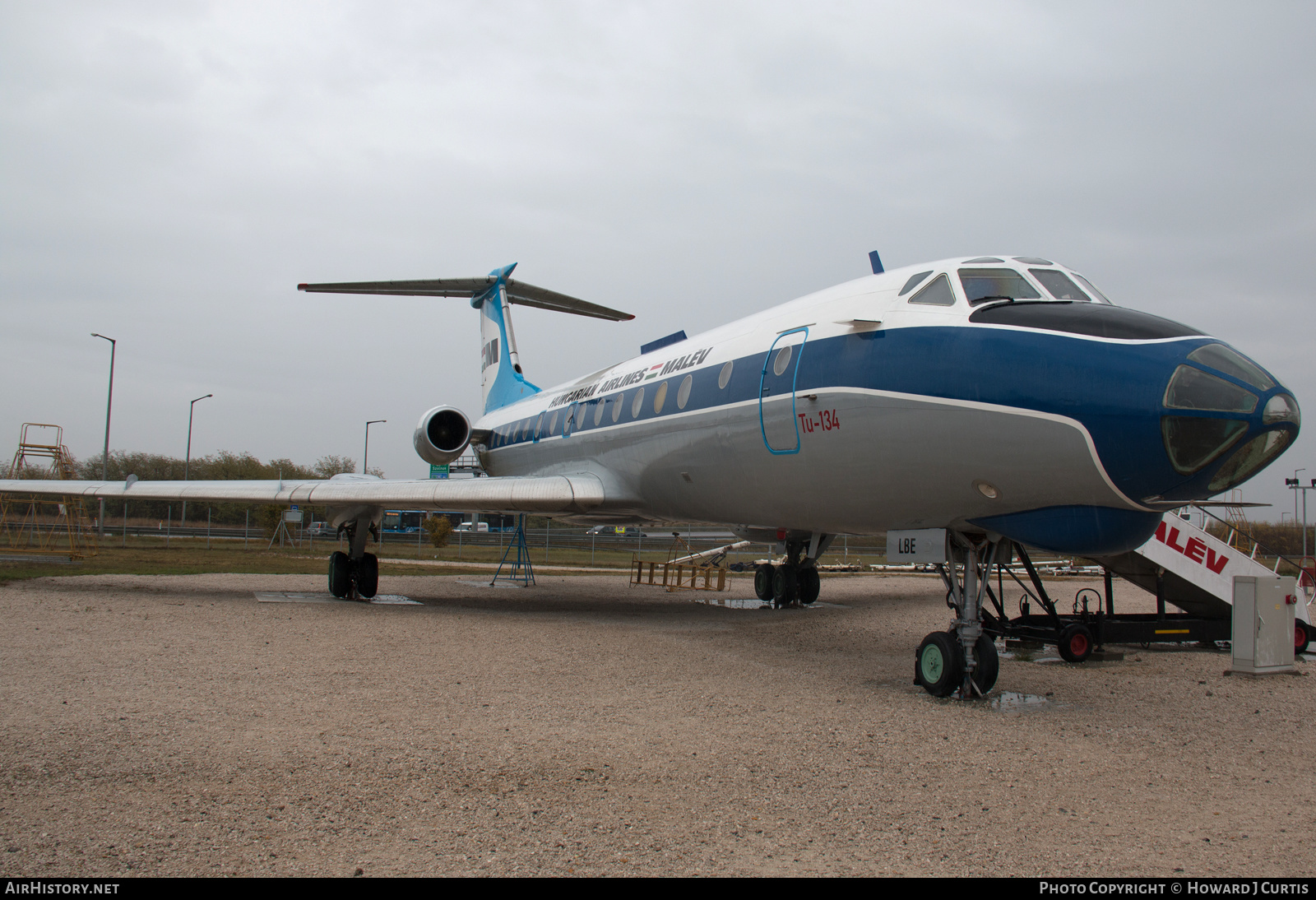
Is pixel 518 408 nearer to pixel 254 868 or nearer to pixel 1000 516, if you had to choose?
pixel 1000 516

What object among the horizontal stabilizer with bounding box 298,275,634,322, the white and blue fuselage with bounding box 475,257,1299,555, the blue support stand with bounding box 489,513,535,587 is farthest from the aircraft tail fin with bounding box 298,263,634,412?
the white and blue fuselage with bounding box 475,257,1299,555

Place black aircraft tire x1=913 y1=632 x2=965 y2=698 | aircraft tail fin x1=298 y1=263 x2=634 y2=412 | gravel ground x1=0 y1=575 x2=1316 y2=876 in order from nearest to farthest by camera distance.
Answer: gravel ground x1=0 y1=575 x2=1316 y2=876 → black aircraft tire x1=913 y1=632 x2=965 y2=698 → aircraft tail fin x1=298 y1=263 x2=634 y2=412

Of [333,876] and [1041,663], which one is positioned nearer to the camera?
[333,876]

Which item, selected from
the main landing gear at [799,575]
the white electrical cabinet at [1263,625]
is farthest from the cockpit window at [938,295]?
the main landing gear at [799,575]

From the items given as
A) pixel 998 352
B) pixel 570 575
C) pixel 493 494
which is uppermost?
pixel 998 352

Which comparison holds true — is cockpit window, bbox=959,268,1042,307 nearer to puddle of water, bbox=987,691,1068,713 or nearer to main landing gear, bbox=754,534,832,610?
puddle of water, bbox=987,691,1068,713

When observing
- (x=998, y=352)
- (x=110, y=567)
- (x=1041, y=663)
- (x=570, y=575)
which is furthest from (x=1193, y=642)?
(x=110, y=567)

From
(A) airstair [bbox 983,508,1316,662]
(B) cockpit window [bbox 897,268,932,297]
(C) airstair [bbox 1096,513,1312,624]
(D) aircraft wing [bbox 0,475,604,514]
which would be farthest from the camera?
(D) aircraft wing [bbox 0,475,604,514]

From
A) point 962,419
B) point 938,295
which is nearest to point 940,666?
point 962,419

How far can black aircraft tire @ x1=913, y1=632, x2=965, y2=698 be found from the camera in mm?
7047

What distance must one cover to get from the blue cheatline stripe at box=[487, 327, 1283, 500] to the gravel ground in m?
1.90

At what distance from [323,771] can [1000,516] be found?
5.06m

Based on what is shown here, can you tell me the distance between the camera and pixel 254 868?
3375 mm

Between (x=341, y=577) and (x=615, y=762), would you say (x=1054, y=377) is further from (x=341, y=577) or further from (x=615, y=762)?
(x=341, y=577)
